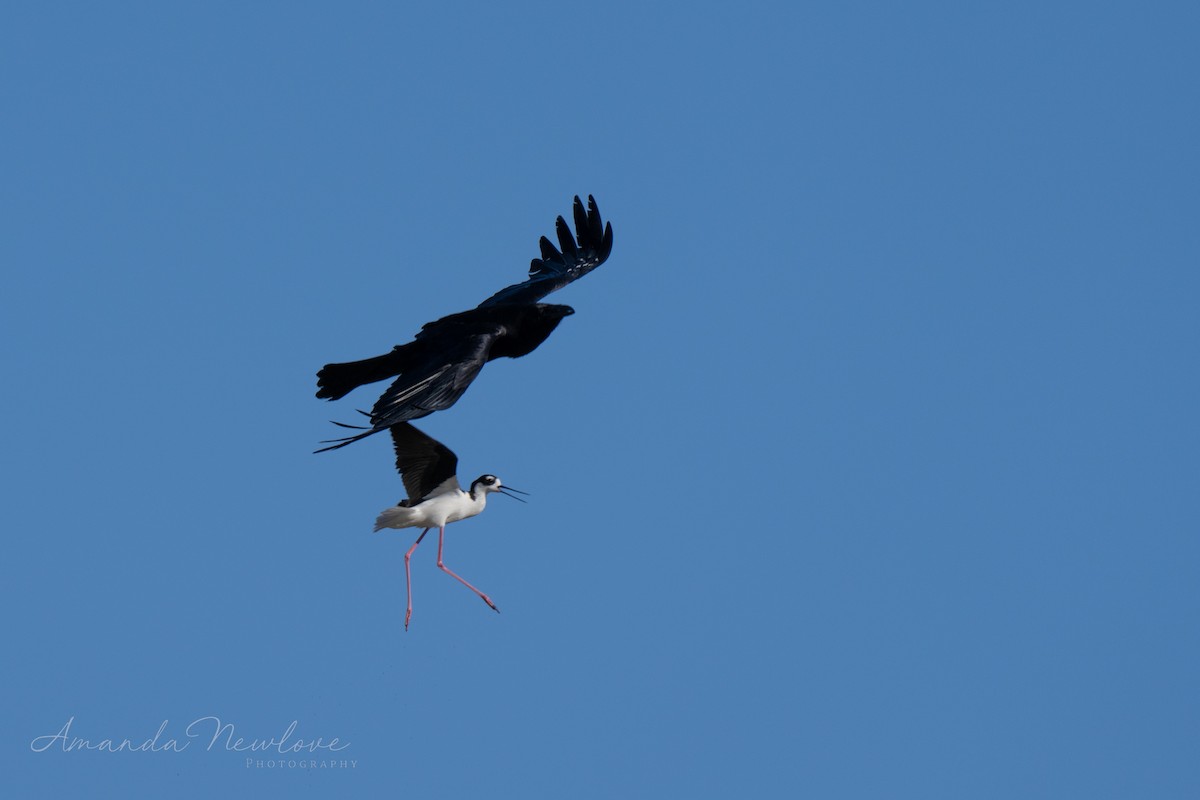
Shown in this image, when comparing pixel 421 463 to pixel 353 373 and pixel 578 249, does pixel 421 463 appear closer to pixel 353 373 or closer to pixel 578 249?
pixel 353 373

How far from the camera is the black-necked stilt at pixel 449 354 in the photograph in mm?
22281

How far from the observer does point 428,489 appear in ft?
87.4

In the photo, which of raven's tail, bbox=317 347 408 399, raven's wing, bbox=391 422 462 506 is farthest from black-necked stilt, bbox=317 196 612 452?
raven's wing, bbox=391 422 462 506

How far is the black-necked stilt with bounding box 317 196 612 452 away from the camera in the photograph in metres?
22.3

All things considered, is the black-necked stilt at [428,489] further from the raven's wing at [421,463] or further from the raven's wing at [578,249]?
the raven's wing at [578,249]

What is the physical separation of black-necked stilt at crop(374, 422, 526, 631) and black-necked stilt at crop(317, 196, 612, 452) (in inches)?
66.8

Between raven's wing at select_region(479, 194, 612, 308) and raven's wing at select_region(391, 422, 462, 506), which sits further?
raven's wing at select_region(479, 194, 612, 308)

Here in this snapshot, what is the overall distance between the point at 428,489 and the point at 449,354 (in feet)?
11.8

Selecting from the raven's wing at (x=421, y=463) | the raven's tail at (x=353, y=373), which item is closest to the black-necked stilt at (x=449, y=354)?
the raven's tail at (x=353, y=373)

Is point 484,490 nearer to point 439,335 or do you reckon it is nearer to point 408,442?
point 408,442

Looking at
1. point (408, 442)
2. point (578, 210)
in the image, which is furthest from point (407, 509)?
point (578, 210)

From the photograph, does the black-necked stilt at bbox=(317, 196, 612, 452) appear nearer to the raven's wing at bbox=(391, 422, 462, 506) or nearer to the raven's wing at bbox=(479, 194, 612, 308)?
the raven's wing at bbox=(479, 194, 612, 308)

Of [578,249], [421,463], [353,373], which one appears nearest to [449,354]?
[353,373]

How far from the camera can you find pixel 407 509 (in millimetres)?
26656
